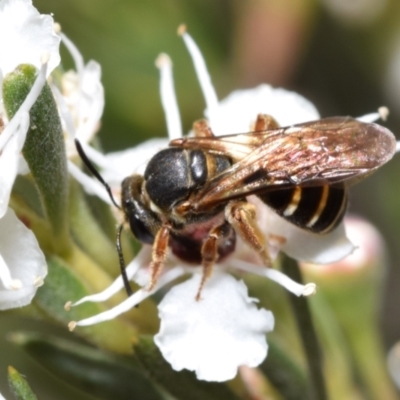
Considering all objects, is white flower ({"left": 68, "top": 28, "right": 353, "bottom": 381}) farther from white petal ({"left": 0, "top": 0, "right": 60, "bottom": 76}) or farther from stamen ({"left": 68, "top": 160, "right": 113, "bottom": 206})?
white petal ({"left": 0, "top": 0, "right": 60, "bottom": 76})

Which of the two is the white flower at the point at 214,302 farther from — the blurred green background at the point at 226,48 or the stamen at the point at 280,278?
the blurred green background at the point at 226,48

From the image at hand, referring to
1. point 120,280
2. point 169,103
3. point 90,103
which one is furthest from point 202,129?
point 120,280

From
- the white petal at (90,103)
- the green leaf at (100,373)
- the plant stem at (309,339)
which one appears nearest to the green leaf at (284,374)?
the plant stem at (309,339)

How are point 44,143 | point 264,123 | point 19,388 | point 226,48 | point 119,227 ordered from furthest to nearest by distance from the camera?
1. point 226,48
2. point 264,123
3. point 119,227
4. point 44,143
5. point 19,388

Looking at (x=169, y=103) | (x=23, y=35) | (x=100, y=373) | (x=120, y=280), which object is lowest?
(x=100, y=373)

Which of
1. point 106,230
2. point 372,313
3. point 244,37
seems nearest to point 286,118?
point 106,230

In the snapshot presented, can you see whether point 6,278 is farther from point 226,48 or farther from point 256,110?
point 226,48

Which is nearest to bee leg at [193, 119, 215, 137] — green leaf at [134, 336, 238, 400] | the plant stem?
the plant stem
